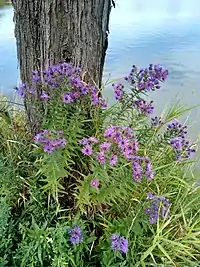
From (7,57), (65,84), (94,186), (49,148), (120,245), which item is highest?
(65,84)

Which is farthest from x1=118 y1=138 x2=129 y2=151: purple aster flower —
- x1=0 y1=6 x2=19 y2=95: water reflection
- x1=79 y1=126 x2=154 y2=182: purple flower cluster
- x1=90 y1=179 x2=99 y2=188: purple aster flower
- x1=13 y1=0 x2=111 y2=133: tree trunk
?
x1=0 y1=6 x2=19 y2=95: water reflection

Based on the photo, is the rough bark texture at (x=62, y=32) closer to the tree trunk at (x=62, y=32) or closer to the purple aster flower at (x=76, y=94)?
the tree trunk at (x=62, y=32)

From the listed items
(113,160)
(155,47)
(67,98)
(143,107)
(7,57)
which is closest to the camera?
(113,160)

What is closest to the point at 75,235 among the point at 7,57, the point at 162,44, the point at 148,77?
the point at 148,77

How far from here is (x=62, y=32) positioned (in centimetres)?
139

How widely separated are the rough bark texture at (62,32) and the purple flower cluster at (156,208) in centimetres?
52

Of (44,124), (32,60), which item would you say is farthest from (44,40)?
(44,124)

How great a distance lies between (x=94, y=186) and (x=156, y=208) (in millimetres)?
219

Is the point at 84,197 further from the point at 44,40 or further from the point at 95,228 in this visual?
the point at 44,40

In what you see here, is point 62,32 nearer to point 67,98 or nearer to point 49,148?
point 67,98

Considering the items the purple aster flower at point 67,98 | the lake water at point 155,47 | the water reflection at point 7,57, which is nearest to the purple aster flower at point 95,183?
the purple aster flower at point 67,98

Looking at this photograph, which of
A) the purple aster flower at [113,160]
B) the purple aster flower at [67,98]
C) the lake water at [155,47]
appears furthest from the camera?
the lake water at [155,47]

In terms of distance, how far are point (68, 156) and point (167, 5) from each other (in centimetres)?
474

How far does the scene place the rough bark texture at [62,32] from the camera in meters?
1.37
